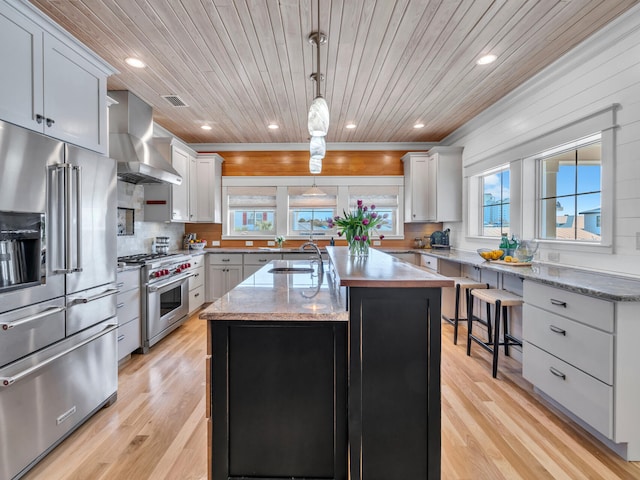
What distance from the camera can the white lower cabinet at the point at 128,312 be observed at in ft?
9.48

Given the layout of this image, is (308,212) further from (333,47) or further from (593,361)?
(593,361)

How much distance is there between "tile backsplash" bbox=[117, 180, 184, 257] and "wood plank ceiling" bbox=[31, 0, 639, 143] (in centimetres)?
105

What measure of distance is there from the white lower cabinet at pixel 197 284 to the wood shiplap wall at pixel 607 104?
165 inches

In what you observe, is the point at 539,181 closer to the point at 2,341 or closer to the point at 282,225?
the point at 282,225

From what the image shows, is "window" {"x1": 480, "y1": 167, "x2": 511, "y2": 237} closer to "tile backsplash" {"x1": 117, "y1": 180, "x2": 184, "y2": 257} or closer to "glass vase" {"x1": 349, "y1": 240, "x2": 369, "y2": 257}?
"glass vase" {"x1": 349, "y1": 240, "x2": 369, "y2": 257}

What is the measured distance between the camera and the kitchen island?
4.82 ft

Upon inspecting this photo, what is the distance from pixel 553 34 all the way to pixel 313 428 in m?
3.09

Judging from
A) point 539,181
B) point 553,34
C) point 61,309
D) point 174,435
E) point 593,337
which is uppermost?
point 553,34

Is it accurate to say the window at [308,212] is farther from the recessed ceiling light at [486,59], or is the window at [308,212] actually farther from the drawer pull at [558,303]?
the drawer pull at [558,303]

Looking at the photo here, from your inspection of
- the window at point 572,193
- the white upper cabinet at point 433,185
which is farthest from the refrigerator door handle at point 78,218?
the white upper cabinet at point 433,185

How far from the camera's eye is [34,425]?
5.43 feet

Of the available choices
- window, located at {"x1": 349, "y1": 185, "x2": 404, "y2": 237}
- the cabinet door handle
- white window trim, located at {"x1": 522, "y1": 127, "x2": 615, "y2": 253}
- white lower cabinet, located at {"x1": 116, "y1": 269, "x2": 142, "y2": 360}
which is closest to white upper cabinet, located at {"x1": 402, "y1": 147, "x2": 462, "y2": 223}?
window, located at {"x1": 349, "y1": 185, "x2": 404, "y2": 237}

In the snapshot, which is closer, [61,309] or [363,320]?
[363,320]

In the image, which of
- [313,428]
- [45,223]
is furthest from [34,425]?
[313,428]
